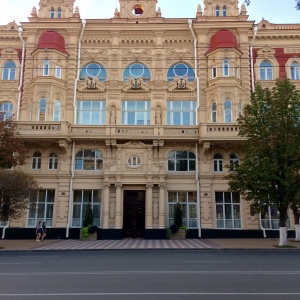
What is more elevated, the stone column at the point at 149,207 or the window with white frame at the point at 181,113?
the window with white frame at the point at 181,113

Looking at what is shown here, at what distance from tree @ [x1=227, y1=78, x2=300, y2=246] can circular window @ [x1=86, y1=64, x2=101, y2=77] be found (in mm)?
14574

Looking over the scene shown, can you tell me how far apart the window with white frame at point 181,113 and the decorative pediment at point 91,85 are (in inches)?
242

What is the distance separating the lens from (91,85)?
101ft

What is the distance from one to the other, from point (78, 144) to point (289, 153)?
16522 millimetres

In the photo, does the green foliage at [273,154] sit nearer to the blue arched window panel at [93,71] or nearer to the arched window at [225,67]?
the arched window at [225,67]

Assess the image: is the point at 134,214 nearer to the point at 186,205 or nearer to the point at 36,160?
the point at 186,205

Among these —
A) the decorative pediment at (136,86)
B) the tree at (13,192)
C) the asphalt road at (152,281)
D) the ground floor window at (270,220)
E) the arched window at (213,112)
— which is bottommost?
the asphalt road at (152,281)

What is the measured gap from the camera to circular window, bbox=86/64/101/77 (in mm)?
31311

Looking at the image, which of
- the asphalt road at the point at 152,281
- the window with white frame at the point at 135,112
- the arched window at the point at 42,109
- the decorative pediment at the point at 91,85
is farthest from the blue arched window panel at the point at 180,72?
the asphalt road at the point at 152,281

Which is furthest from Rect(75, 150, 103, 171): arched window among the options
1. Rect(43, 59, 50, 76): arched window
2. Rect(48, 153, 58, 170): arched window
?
Rect(43, 59, 50, 76): arched window

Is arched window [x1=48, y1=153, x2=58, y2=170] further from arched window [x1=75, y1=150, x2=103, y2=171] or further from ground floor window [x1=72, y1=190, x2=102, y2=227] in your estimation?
ground floor window [x1=72, y1=190, x2=102, y2=227]

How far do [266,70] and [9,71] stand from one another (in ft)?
75.5

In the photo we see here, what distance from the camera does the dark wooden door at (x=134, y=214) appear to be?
92.1ft

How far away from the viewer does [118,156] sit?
28453 mm
